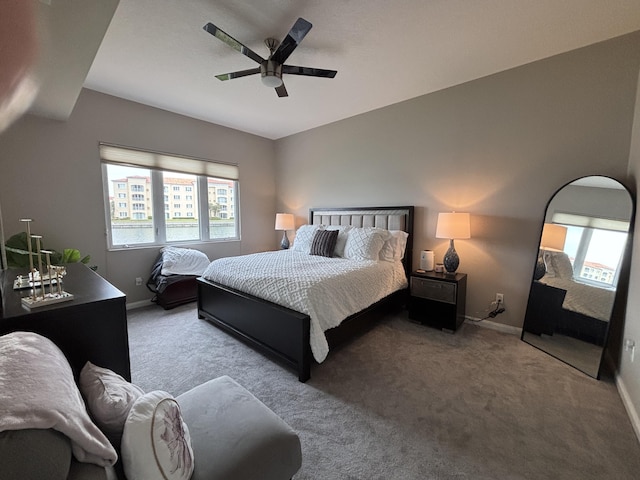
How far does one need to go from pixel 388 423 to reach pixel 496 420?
0.69 m

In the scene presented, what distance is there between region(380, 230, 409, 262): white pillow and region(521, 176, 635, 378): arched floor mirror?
1366 millimetres

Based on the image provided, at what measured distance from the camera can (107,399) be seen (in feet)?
2.69

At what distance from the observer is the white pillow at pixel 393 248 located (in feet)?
10.8

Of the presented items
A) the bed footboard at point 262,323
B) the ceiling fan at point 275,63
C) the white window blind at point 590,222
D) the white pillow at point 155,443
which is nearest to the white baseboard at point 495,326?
the white window blind at point 590,222

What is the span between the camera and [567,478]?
1298 millimetres

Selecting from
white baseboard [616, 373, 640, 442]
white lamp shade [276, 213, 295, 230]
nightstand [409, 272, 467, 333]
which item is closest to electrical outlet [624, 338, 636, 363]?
white baseboard [616, 373, 640, 442]

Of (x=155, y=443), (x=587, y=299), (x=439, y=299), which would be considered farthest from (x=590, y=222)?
(x=155, y=443)

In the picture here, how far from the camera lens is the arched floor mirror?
213 cm

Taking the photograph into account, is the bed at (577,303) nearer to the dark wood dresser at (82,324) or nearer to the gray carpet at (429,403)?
the gray carpet at (429,403)

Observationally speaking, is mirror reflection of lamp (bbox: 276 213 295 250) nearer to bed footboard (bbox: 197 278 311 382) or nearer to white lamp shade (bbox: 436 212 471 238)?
bed footboard (bbox: 197 278 311 382)

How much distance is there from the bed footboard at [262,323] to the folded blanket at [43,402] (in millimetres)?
1445

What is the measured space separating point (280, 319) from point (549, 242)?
2690 millimetres

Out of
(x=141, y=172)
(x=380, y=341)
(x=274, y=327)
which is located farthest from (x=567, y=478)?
(x=141, y=172)

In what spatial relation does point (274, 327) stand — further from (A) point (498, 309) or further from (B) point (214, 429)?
(A) point (498, 309)
